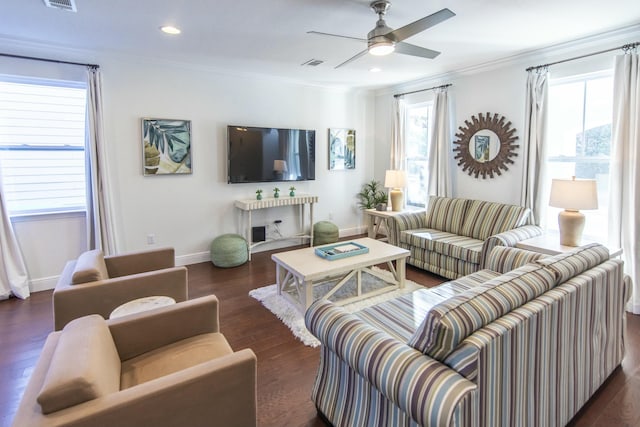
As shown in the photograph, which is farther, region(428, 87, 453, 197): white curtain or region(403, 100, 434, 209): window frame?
region(403, 100, 434, 209): window frame

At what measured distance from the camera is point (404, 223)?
4617 millimetres

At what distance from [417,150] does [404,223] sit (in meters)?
1.59

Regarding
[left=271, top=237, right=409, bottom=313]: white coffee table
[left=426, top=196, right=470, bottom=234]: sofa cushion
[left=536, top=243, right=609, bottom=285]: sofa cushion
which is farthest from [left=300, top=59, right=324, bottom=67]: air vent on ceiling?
[left=536, top=243, right=609, bottom=285]: sofa cushion

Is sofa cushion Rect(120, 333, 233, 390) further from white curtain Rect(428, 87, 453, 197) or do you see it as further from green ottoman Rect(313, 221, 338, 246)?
white curtain Rect(428, 87, 453, 197)

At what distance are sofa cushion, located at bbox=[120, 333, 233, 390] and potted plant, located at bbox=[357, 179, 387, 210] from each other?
442 centimetres

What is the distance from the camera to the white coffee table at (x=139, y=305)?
2.16m

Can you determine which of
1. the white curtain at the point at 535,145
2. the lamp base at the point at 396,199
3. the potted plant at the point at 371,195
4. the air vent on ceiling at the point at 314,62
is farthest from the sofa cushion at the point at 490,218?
Answer: the air vent on ceiling at the point at 314,62

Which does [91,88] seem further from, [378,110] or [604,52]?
[604,52]

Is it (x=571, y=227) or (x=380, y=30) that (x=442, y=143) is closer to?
(x=571, y=227)

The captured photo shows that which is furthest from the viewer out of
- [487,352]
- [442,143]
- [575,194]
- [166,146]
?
[442,143]

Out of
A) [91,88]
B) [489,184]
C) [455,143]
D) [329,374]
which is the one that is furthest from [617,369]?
[91,88]

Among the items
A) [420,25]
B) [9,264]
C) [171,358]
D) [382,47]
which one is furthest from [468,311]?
[9,264]

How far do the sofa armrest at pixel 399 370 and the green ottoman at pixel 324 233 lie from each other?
3724 millimetres

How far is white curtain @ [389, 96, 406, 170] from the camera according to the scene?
18.6ft
